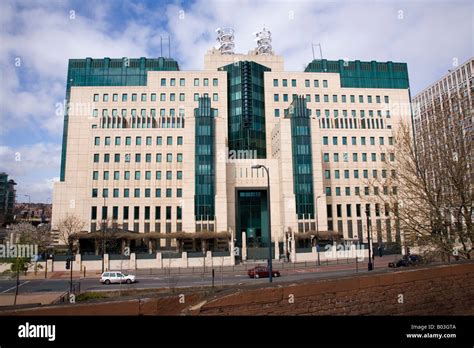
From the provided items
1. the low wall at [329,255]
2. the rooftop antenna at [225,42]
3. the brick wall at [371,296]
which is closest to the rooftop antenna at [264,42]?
the rooftop antenna at [225,42]

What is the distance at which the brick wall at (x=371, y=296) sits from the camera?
638cm

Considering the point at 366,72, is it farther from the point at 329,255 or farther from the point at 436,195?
the point at 436,195

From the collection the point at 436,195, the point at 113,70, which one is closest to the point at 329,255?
the point at 436,195

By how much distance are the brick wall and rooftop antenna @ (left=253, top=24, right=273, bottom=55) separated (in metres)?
72.6

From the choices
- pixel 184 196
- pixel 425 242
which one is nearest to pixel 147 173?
pixel 184 196

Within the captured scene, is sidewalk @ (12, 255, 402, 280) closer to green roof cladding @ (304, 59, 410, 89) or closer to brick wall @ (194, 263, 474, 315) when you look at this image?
brick wall @ (194, 263, 474, 315)

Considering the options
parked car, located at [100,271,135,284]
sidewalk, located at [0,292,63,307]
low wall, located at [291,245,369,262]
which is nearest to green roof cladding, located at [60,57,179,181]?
low wall, located at [291,245,369,262]

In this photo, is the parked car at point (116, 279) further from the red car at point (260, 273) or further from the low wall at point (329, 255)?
the low wall at point (329, 255)

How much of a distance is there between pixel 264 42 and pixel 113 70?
121 ft

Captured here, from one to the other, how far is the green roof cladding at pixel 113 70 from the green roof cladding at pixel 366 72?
3761 centimetres

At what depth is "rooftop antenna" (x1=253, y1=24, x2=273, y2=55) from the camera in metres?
75.3

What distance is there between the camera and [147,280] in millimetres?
29594

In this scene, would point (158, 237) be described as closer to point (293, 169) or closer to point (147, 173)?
point (147, 173)
